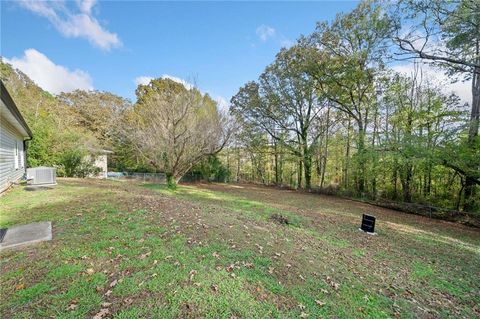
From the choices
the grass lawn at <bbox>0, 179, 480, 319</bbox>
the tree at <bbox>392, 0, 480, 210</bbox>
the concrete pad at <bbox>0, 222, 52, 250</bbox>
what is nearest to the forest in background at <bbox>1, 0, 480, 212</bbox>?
the tree at <bbox>392, 0, 480, 210</bbox>

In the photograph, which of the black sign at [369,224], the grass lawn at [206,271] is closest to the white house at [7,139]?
the grass lawn at [206,271]

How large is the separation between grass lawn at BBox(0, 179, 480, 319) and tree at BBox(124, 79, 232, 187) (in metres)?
5.73

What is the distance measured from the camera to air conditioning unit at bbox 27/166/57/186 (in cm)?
742

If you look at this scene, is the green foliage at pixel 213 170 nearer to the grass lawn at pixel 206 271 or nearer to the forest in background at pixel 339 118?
the forest in background at pixel 339 118

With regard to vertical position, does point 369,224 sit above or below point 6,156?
below

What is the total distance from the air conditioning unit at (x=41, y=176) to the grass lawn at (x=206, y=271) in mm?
2675

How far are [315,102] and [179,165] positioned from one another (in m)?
12.4

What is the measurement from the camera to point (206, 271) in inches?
104

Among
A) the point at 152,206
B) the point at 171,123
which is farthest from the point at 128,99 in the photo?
the point at 152,206

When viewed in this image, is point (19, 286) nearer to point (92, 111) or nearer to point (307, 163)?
point (307, 163)

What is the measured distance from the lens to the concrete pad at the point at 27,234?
3.01 metres

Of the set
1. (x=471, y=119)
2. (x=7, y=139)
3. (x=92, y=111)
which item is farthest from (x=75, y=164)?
(x=471, y=119)

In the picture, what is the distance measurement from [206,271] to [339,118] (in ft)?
56.2

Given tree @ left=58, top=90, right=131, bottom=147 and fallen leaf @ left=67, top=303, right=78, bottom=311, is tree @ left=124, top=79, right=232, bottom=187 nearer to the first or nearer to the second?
fallen leaf @ left=67, top=303, right=78, bottom=311
